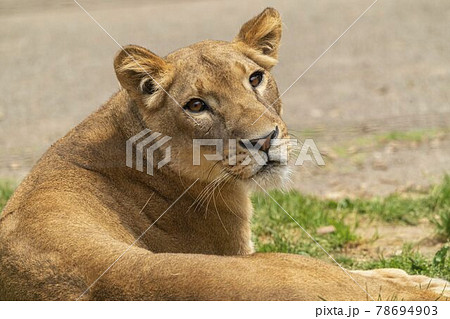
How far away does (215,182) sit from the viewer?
213 inches

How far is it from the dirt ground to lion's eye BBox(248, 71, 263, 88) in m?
2.22

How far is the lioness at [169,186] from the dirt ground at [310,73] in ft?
7.11

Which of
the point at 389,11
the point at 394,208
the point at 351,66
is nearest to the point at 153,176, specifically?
the point at 394,208

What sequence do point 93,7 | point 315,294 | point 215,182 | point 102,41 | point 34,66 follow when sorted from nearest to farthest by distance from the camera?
point 315,294
point 215,182
point 34,66
point 102,41
point 93,7

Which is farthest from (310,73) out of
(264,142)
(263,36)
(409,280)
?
(264,142)

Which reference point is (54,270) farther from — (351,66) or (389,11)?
(389,11)

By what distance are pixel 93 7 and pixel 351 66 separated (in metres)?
5.50

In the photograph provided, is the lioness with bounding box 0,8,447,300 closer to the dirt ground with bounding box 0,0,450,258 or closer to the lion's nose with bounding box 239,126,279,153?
the lion's nose with bounding box 239,126,279,153

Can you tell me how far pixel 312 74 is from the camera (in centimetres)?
1242

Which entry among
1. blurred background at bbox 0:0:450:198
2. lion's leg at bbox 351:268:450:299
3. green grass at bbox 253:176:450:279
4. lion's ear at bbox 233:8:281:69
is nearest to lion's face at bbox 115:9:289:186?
lion's ear at bbox 233:8:281:69

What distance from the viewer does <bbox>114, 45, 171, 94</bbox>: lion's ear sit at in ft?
17.7

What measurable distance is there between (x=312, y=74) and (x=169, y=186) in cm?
726
